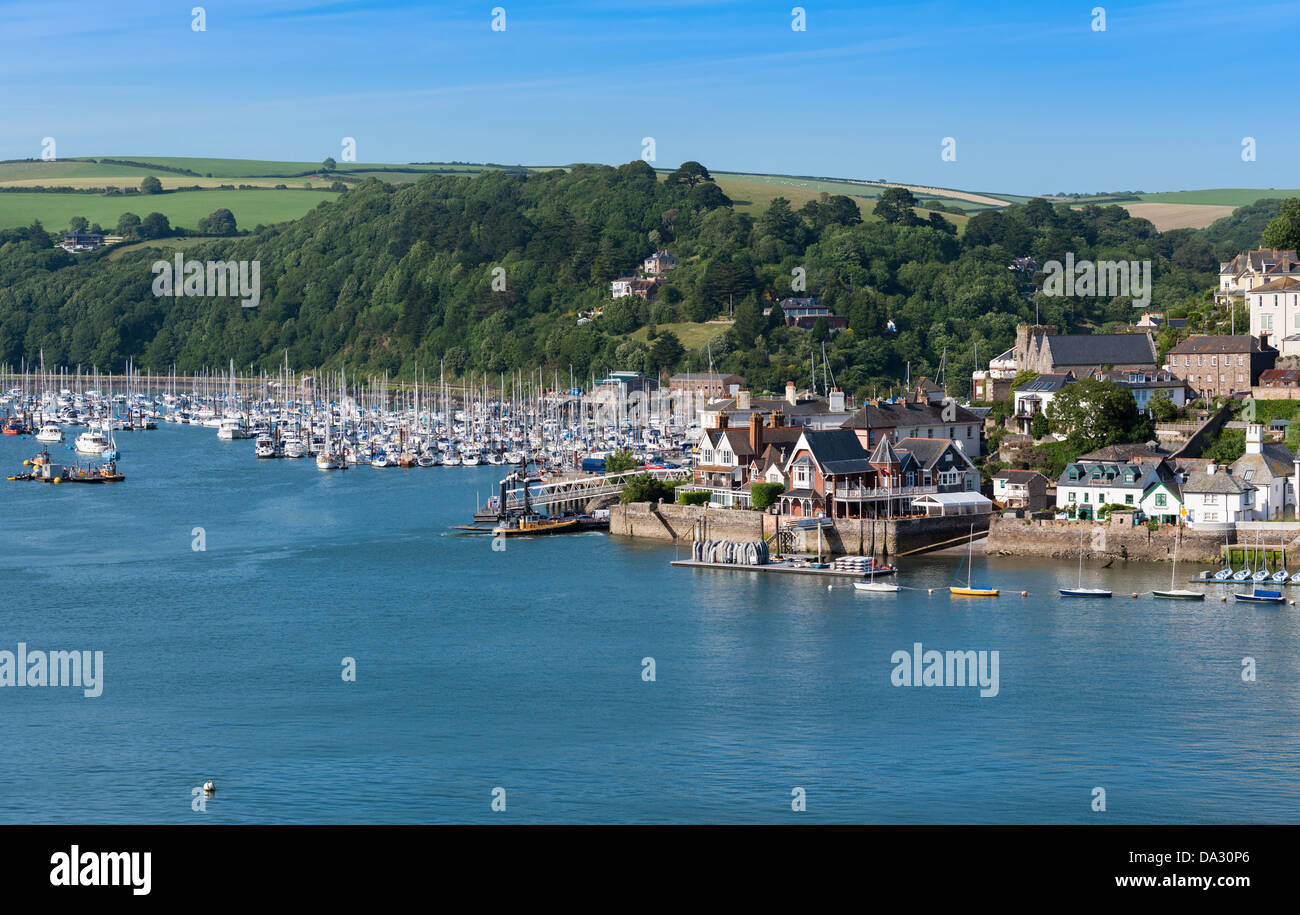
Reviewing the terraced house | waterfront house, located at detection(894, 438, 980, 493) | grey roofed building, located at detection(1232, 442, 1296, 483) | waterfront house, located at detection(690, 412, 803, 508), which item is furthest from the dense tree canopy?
grey roofed building, located at detection(1232, 442, 1296, 483)

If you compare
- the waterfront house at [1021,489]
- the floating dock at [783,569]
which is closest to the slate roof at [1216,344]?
the waterfront house at [1021,489]

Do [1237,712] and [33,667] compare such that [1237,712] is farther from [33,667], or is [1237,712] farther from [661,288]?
[661,288]

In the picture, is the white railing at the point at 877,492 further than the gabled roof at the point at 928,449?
No

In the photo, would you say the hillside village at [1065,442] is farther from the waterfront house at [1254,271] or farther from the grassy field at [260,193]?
the grassy field at [260,193]

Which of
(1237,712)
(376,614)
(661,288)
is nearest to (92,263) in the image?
(661,288)

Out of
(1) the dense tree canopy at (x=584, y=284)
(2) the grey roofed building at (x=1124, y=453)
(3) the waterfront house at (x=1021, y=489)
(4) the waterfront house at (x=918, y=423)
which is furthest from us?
(1) the dense tree canopy at (x=584, y=284)

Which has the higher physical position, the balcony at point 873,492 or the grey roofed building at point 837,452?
the grey roofed building at point 837,452
